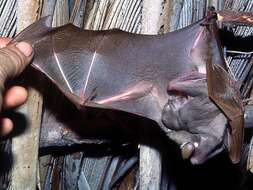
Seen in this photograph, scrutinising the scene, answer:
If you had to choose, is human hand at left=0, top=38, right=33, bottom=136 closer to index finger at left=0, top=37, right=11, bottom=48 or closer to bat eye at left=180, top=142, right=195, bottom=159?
index finger at left=0, top=37, right=11, bottom=48

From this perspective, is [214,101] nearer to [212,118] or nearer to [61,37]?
[212,118]

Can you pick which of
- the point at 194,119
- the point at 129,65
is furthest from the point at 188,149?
the point at 129,65

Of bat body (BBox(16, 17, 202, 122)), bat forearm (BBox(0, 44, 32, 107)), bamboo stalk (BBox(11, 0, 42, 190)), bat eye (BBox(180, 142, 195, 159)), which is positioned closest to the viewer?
bat forearm (BBox(0, 44, 32, 107))

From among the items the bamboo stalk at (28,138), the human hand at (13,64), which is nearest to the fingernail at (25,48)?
the human hand at (13,64)

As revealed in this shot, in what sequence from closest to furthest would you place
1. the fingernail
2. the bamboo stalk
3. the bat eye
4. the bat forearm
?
the bat forearm → the bat eye → the fingernail → the bamboo stalk

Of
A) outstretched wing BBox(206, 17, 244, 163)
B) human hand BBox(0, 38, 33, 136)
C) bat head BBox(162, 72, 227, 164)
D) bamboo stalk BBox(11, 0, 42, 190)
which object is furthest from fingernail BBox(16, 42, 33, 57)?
outstretched wing BBox(206, 17, 244, 163)

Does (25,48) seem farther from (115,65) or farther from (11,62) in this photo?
(115,65)

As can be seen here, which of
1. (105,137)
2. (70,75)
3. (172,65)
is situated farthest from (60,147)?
(172,65)
